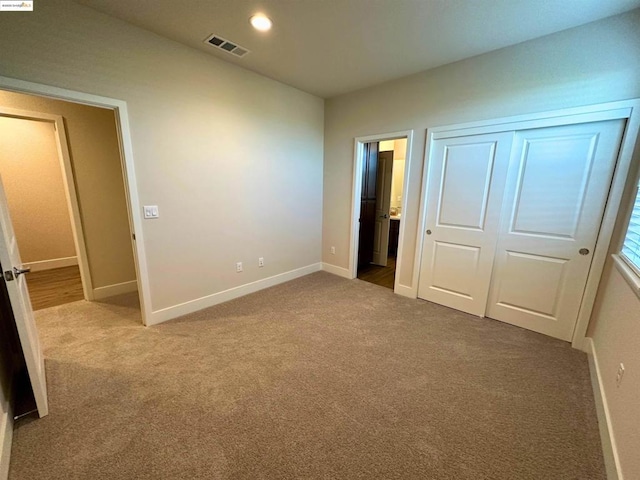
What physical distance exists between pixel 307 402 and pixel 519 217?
2.61m

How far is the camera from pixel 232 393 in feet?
5.78

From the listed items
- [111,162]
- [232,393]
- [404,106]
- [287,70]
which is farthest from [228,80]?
[232,393]

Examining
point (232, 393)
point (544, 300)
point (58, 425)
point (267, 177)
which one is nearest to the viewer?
point (58, 425)

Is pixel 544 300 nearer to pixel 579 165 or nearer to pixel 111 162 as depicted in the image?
pixel 579 165

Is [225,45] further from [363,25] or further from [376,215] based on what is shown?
[376,215]

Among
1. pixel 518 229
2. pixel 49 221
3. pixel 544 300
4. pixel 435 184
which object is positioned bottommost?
pixel 544 300

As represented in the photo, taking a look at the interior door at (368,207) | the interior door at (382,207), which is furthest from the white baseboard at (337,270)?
the interior door at (382,207)

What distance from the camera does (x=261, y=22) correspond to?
2.05 m

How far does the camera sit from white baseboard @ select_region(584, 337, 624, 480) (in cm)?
125

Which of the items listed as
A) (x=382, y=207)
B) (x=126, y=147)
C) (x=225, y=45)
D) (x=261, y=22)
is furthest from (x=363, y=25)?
(x=382, y=207)

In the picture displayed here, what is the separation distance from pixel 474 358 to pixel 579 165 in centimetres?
192

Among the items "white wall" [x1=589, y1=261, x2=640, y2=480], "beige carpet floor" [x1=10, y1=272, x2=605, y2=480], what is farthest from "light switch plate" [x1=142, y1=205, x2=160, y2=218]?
"white wall" [x1=589, y1=261, x2=640, y2=480]

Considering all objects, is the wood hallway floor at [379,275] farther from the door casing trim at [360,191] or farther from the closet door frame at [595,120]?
the closet door frame at [595,120]

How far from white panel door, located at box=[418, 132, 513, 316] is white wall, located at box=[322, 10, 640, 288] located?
0.21 m
